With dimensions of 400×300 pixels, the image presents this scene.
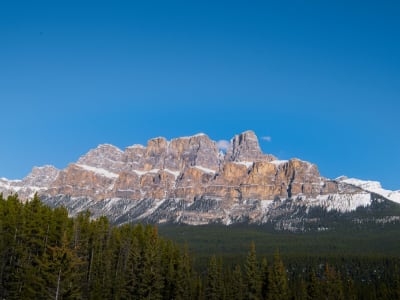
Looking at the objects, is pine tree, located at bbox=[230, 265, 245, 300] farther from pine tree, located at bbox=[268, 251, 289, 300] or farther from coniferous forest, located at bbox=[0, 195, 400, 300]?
pine tree, located at bbox=[268, 251, 289, 300]

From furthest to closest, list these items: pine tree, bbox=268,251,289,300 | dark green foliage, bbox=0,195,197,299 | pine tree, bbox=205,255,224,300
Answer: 1. pine tree, bbox=205,255,224,300
2. pine tree, bbox=268,251,289,300
3. dark green foliage, bbox=0,195,197,299

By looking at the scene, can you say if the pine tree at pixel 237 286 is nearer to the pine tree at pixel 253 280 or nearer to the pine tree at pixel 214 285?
the pine tree at pixel 214 285

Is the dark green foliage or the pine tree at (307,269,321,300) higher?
the dark green foliage

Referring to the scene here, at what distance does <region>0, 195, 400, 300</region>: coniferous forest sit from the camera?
43125mm

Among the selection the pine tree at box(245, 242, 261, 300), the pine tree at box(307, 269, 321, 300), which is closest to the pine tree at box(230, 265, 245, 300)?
the pine tree at box(245, 242, 261, 300)

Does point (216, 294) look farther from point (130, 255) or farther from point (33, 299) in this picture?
point (33, 299)

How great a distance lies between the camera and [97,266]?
73562 millimetres

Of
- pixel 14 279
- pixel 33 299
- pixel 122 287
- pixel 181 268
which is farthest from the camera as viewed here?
pixel 181 268

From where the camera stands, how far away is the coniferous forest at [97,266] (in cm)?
4312

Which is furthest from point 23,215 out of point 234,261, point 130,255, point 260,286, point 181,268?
point 234,261

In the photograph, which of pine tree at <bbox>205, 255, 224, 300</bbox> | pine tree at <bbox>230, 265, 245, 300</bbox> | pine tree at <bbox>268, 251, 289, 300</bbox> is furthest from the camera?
pine tree at <bbox>205, 255, 224, 300</bbox>

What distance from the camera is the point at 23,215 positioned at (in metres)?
58.5

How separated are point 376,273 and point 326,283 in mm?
99782

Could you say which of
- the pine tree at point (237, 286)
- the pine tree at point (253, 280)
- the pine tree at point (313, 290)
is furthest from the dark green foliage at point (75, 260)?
the pine tree at point (313, 290)
